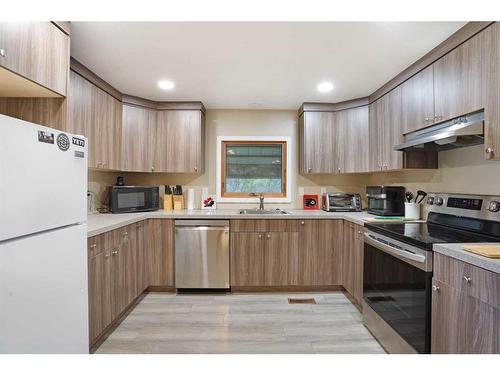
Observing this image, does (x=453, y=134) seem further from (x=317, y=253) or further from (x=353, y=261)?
(x=317, y=253)

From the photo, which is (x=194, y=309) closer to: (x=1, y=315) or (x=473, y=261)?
(x=1, y=315)

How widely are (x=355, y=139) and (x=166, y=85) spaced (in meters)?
2.25

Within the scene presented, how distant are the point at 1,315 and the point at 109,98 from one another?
7.48ft

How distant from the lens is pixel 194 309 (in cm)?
254

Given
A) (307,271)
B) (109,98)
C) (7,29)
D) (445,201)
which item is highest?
(109,98)

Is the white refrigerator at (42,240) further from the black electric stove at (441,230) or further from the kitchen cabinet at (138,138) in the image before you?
the black electric stove at (441,230)

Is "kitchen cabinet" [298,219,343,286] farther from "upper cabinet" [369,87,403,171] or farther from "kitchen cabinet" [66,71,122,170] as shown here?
"kitchen cabinet" [66,71,122,170]

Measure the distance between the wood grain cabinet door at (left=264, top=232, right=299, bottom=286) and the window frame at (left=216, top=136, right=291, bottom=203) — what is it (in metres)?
0.74

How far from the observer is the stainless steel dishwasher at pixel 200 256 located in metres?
2.86

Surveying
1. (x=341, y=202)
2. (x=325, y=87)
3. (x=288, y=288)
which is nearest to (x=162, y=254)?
(x=288, y=288)

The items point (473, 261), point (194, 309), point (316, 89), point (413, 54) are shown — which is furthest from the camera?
point (316, 89)

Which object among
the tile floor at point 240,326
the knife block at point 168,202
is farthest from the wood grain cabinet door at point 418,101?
the knife block at point 168,202

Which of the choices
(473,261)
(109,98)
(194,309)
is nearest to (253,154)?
(109,98)

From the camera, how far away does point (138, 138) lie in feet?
10.0
